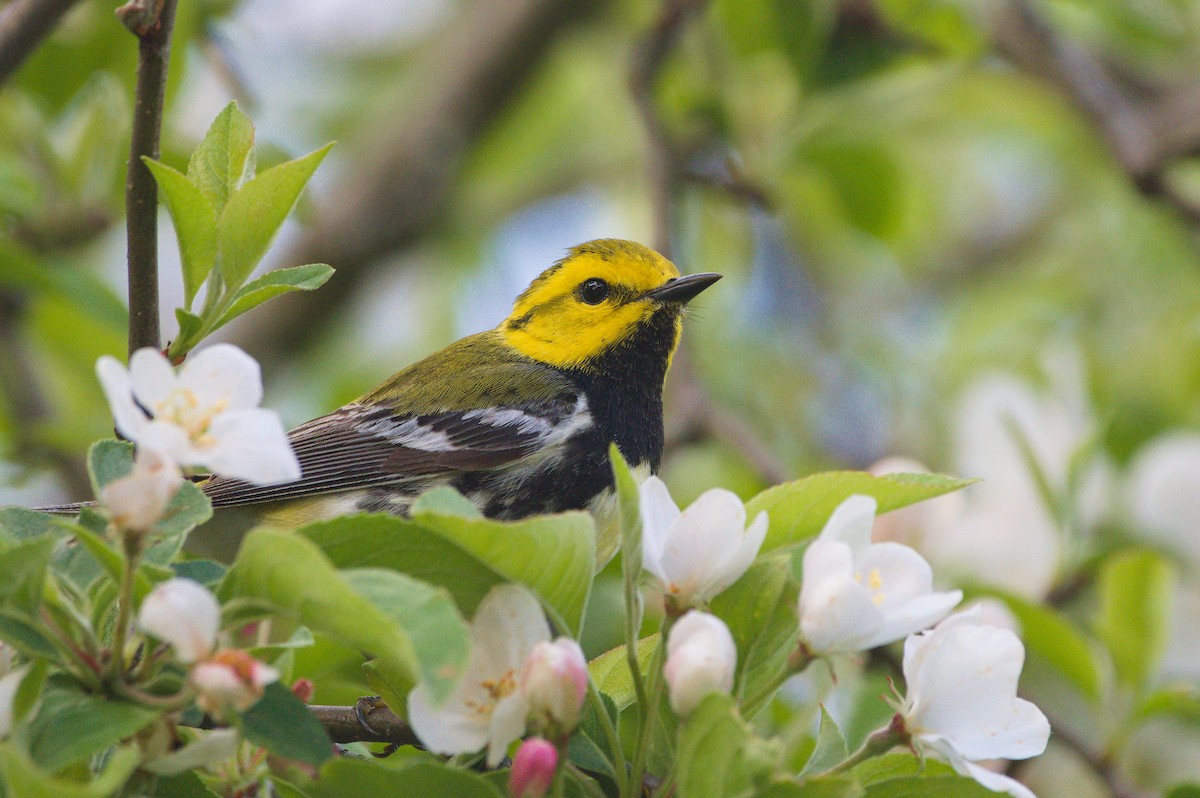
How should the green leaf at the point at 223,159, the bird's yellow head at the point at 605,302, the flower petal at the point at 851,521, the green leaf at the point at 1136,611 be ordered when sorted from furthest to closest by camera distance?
the bird's yellow head at the point at 605,302 → the green leaf at the point at 1136,611 → the green leaf at the point at 223,159 → the flower petal at the point at 851,521

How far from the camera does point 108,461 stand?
1617 millimetres

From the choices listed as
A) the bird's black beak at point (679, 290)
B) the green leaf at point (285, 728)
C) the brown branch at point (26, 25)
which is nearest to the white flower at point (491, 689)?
the green leaf at point (285, 728)

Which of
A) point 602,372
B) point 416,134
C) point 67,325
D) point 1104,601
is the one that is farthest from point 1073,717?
point 416,134

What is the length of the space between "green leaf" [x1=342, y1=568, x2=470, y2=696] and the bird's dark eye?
2.68 meters

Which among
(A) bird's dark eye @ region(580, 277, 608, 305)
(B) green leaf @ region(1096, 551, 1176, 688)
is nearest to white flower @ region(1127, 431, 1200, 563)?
(B) green leaf @ region(1096, 551, 1176, 688)

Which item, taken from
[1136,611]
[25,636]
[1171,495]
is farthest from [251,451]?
[1171,495]

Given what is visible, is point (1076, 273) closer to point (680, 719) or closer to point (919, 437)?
point (919, 437)

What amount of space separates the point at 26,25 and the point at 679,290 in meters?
1.93

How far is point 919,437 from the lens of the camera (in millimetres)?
6031

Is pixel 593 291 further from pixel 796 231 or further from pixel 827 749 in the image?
pixel 796 231

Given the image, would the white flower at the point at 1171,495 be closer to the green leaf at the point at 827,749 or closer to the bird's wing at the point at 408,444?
the bird's wing at the point at 408,444

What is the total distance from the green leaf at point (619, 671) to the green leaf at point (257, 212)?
29.6 inches

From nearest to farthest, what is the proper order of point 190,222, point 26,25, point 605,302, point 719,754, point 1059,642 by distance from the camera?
point 719,754 → point 190,222 → point 26,25 → point 1059,642 → point 605,302

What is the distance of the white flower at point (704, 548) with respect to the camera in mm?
1667
